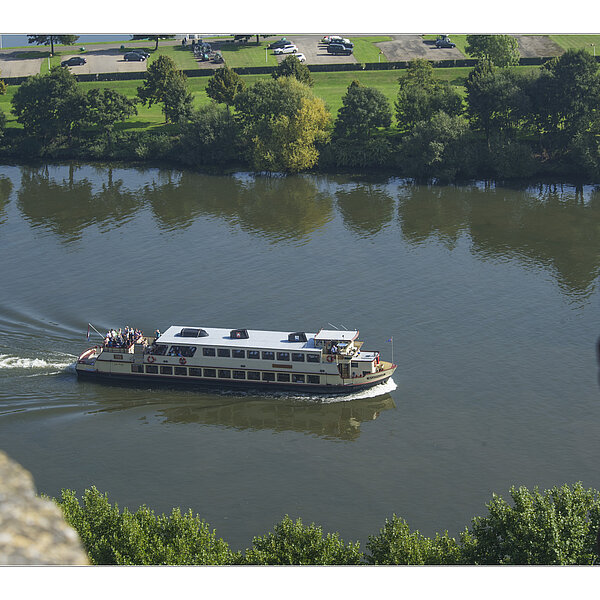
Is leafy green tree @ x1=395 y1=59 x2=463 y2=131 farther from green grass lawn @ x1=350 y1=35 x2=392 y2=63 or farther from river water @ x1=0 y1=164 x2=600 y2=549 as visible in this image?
river water @ x1=0 y1=164 x2=600 y2=549

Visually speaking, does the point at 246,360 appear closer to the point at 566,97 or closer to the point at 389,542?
the point at 389,542

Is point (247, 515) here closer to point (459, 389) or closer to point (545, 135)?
point (459, 389)

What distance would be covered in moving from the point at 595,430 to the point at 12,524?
46.8 m

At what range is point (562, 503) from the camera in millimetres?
33156

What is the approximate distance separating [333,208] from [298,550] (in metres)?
63.5

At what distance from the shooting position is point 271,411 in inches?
2202

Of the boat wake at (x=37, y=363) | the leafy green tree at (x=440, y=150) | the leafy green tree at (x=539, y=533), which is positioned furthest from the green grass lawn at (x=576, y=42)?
the leafy green tree at (x=539, y=533)

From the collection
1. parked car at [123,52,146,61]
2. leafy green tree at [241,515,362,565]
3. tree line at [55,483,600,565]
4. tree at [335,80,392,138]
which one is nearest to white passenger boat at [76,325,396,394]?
tree line at [55,483,600,565]

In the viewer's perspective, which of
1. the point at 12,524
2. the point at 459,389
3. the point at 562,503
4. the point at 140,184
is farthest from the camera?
the point at 140,184

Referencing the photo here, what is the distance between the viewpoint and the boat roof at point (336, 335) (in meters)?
57.9

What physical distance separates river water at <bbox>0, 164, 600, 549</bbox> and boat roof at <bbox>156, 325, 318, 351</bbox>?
130 inches

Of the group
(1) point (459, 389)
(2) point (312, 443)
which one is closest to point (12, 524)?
(2) point (312, 443)

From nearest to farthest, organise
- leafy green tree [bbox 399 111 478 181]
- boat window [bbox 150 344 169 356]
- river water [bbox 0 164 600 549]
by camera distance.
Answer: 1. river water [bbox 0 164 600 549]
2. boat window [bbox 150 344 169 356]
3. leafy green tree [bbox 399 111 478 181]

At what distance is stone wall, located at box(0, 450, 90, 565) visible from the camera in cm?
819
